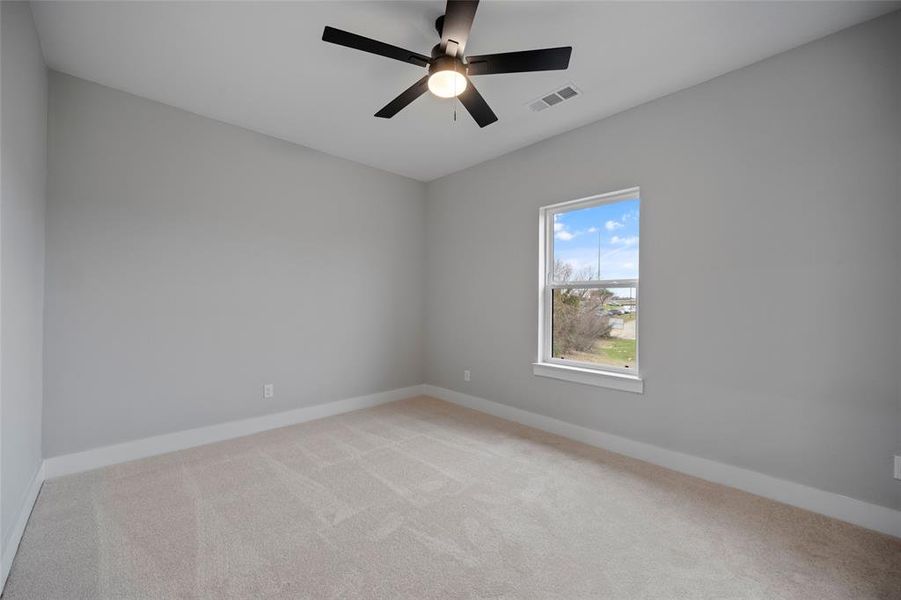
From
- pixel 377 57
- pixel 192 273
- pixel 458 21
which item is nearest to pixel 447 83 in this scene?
pixel 458 21

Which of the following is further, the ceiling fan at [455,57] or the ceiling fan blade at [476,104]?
the ceiling fan blade at [476,104]

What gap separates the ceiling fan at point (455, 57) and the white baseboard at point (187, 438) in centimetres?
294

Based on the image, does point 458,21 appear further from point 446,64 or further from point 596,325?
point 596,325

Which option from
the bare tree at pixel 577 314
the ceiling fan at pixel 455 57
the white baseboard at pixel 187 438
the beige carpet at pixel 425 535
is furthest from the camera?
the bare tree at pixel 577 314

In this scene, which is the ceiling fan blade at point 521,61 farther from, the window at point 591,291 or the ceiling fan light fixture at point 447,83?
the window at point 591,291

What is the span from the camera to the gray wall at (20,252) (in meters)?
1.69

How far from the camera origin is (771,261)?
2.34 meters

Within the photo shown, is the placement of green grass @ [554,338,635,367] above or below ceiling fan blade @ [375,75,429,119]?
below

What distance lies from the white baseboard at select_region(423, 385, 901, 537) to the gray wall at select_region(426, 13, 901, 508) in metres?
0.05

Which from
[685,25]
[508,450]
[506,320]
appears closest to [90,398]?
[508,450]

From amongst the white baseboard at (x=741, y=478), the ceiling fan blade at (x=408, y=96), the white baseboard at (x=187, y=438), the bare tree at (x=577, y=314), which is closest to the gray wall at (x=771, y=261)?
the white baseboard at (x=741, y=478)

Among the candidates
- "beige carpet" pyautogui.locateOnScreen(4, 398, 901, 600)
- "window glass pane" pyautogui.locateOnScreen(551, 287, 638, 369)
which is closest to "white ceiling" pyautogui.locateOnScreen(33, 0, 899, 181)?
"window glass pane" pyautogui.locateOnScreen(551, 287, 638, 369)

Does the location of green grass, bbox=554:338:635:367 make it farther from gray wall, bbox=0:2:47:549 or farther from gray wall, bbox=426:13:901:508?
gray wall, bbox=0:2:47:549

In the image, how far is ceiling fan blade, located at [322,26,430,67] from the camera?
5.83 ft
